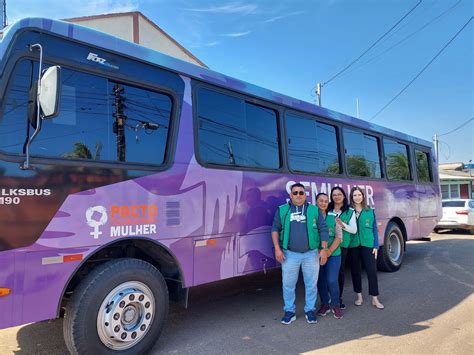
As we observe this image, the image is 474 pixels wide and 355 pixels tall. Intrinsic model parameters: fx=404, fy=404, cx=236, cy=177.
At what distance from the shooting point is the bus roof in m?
3.52

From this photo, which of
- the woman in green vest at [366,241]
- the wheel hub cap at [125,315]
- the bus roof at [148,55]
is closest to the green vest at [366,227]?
the woman in green vest at [366,241]

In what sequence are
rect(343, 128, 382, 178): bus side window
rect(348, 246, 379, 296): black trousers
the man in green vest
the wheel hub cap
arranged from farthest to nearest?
rect(343, 128, 382, 178): bus side window < rect(348, 246, 379, 296): black trousers < the man in green vest < the wheel hub cap

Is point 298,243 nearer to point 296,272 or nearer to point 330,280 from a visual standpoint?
point 296,272

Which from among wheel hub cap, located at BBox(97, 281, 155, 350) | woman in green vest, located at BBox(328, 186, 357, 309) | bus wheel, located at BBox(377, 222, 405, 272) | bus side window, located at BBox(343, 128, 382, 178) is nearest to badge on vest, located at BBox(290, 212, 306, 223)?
woman in green vest, located at BBox(328, 186, 357, 309)

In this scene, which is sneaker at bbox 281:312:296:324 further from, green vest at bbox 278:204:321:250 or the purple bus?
green vest at bbox 278:204:321:250

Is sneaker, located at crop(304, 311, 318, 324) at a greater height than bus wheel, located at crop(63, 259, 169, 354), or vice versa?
bus wheel, located at crop(63, 259, 169, 354)

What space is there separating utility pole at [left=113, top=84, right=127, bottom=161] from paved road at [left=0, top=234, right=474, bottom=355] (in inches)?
85.8

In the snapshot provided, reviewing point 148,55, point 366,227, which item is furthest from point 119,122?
point 366,227

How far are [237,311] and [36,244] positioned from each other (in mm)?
3297

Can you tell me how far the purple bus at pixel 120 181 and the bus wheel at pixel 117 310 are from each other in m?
0.01

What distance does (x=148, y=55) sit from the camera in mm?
4383

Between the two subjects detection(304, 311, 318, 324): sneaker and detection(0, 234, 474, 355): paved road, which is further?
detection(304, 311, 318, 324): sneaker

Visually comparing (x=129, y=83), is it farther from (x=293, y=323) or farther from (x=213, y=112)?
(x=293, y=323)

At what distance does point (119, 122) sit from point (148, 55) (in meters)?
0.85
